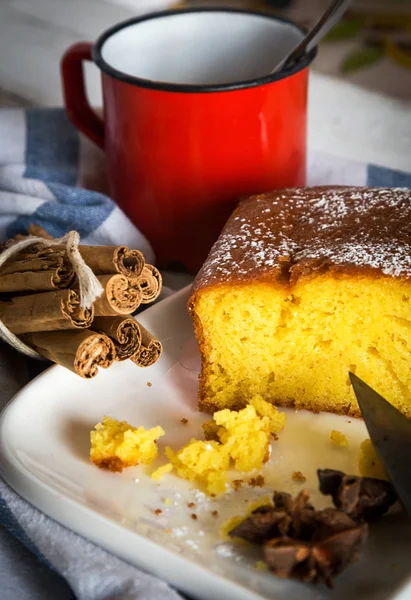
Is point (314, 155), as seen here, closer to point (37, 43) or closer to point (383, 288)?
point (383, 288)

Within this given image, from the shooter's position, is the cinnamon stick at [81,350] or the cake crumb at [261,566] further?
the cinnamon stick at [81,350]

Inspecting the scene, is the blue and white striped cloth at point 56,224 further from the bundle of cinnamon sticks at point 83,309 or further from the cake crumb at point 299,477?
the cake crumb at point 299,477

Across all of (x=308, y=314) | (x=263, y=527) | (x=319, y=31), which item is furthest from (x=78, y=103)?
(x=263, y=527)

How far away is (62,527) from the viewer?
46.3 inches

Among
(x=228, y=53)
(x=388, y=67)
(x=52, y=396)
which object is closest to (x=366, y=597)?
(x=52, y=396)

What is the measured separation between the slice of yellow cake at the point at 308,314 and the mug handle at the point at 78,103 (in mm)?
677

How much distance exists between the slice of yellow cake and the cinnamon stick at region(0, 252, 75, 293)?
236mm

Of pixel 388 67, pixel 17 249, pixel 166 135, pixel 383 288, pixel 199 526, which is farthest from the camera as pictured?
pixel 388 67

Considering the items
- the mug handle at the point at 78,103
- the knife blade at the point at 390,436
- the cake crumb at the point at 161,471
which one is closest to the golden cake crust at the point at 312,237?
the knife blade at the point at 390,436

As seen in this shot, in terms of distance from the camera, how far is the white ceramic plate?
1.06 m

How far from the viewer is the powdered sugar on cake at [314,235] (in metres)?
1.38

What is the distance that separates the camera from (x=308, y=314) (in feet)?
4.58

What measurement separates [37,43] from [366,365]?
219cm

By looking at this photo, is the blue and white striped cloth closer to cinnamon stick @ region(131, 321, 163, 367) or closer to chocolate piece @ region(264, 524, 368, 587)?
chocolate piece @ region(264, 524, 368, 587)
